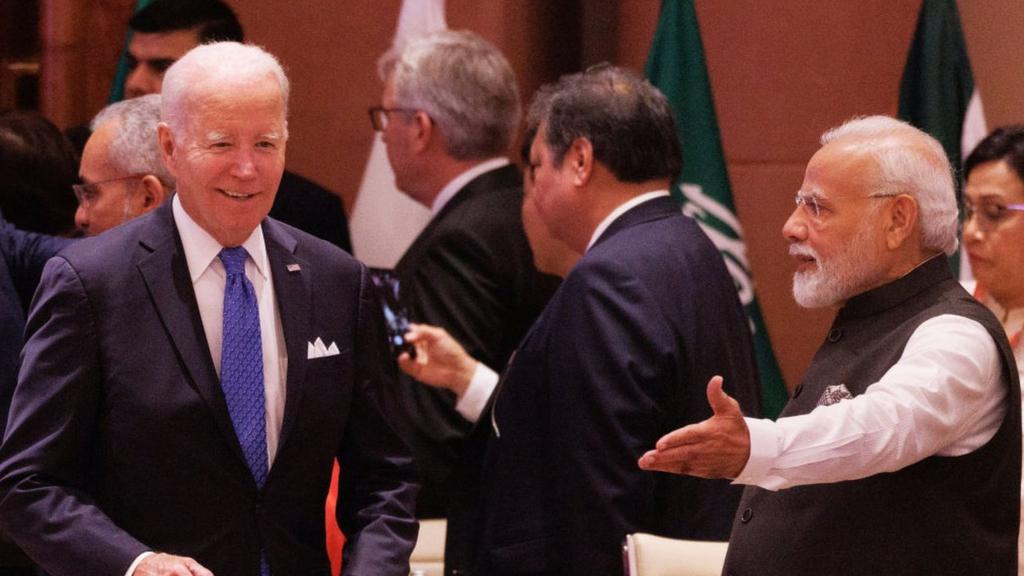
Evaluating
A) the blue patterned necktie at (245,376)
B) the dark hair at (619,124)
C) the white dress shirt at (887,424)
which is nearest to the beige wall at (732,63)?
the dark hair at (619,124)

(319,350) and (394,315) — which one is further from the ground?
(319,350)

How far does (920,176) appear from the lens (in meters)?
2.82

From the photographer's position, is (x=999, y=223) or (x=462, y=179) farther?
(x=462, y=179)

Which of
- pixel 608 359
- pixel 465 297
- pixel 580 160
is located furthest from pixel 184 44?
pixel 608 359

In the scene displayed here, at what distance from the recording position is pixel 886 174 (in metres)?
2.82

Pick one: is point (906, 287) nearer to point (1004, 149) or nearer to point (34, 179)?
point (1004, 149)

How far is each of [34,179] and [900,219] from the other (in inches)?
84.7

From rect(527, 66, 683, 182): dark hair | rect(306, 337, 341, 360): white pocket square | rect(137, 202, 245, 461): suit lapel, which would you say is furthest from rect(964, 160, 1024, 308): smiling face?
rect(137, 202, 245, 461): suit lapel

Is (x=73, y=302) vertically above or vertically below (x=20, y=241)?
above

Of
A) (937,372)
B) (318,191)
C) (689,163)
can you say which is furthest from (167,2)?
(937,372)

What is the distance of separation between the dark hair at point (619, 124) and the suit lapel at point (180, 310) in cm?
129

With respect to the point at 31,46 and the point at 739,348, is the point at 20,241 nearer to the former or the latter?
the point at 739,348

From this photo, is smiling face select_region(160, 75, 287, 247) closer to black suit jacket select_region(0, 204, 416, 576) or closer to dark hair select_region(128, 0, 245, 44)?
black suit jacket select_region(0, 204, 416, 576)

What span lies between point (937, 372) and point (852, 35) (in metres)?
2.76
